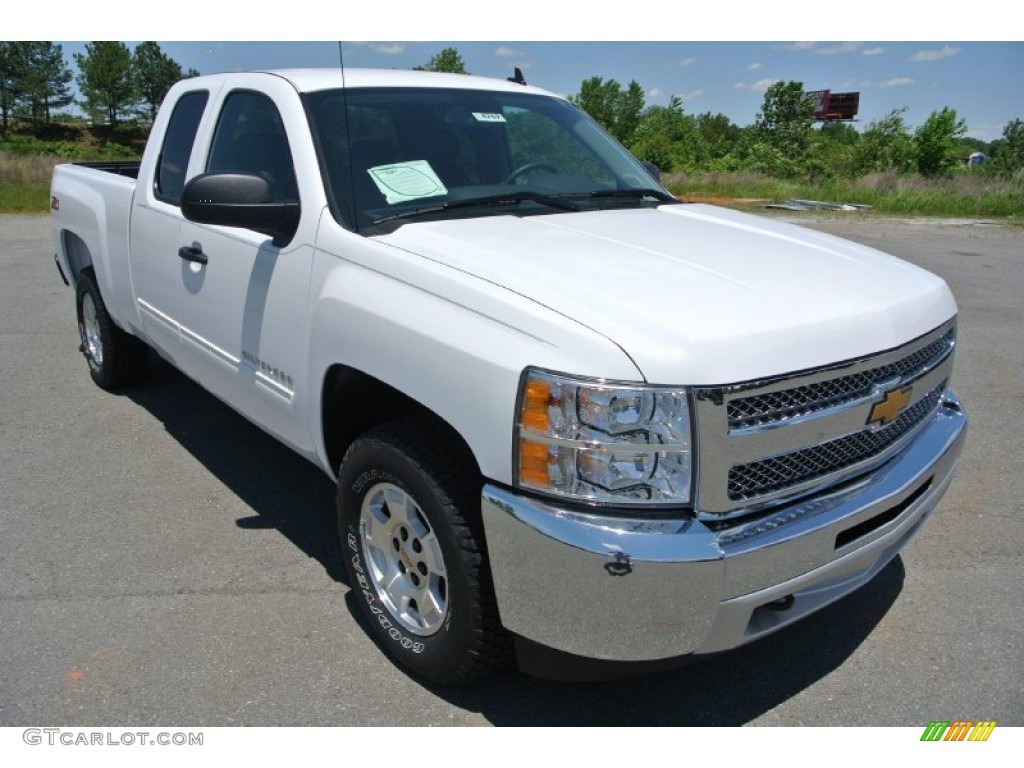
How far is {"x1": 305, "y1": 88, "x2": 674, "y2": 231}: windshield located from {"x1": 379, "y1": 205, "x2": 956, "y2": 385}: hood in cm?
20

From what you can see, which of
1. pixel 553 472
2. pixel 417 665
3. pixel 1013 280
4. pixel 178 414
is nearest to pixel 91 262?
pixel 178 414

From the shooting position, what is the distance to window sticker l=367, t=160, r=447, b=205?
122 inches

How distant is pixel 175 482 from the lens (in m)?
4.28

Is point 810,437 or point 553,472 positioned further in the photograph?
point 810,437

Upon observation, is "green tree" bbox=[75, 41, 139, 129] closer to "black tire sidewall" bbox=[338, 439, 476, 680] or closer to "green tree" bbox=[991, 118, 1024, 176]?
"green tree" bbox=[991, 118, 1024, 176]

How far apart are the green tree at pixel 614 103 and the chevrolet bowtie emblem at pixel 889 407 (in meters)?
60.7

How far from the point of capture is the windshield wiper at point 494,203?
3.01 m

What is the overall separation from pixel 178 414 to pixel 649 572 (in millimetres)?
4068

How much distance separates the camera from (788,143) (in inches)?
1766

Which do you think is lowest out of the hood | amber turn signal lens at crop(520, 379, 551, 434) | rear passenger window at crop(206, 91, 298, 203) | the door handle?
amber turn signal lens at crop(520, 379, 551, 434)

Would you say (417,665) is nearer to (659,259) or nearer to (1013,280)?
(659,259)

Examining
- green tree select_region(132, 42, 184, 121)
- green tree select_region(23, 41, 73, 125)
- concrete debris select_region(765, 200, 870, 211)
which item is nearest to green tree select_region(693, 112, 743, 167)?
concrete debris select_region(765, 200, 870, 211)

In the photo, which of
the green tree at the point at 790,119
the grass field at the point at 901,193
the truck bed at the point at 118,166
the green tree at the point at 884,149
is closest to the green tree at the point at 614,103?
the green tree at the point at 790,119

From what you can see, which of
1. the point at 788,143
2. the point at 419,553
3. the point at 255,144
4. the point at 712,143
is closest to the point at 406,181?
the point at 255,144
